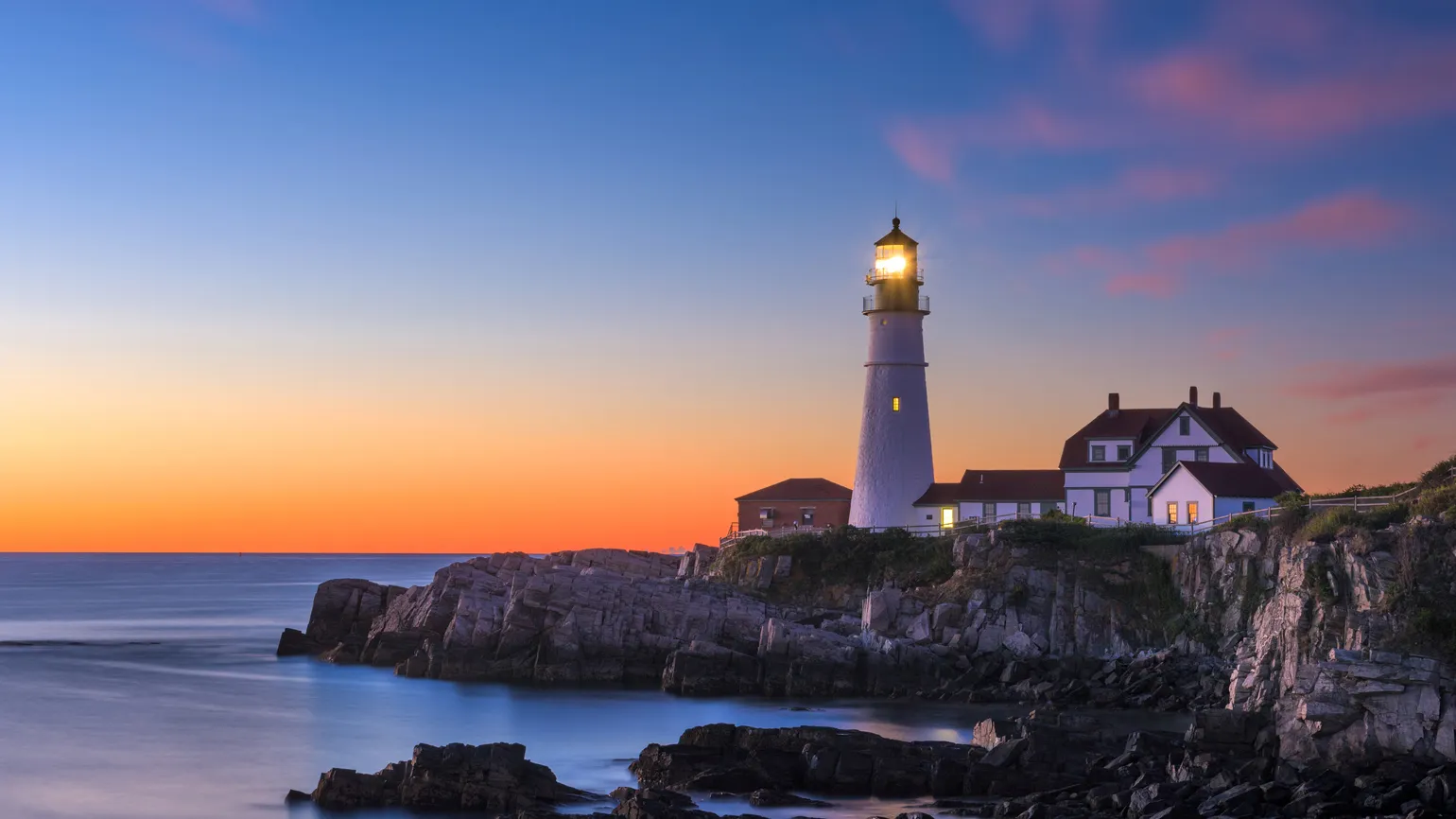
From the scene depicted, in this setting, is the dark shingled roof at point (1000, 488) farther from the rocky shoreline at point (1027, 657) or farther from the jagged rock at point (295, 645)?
the jagged rock at point (295, 645)

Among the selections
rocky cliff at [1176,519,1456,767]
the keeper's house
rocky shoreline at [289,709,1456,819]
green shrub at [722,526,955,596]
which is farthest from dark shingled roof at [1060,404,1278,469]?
rocky shoreline at [289,709,1456,819]

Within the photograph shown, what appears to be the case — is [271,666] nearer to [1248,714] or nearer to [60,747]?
[60,747]

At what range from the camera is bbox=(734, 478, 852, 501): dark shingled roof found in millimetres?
60656

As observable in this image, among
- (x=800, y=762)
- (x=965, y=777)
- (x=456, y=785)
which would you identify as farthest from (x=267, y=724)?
(x=965, y=777)

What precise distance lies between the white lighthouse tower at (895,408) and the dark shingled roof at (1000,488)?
0.73m

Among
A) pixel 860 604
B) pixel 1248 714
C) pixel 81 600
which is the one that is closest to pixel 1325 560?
pixel 1248 714

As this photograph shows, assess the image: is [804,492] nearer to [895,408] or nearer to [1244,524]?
[895,408]

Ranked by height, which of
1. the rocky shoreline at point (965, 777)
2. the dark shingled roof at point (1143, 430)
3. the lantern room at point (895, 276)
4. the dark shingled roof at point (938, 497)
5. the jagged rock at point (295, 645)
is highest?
the lantern room at point (895, 276)

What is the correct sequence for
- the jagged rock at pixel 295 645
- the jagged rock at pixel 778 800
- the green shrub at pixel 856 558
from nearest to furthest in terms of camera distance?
the jagged rock at pixel 778 800 < the green shrub at pixel 856 558 < the jagged rock at pixel 295 645

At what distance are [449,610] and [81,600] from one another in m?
61.5

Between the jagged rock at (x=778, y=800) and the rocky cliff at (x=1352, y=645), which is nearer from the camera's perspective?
the jagged rock at (x=778, y=800)

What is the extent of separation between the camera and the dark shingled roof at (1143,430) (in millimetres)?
45406

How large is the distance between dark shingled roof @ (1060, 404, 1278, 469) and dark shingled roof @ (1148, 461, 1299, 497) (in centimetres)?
271

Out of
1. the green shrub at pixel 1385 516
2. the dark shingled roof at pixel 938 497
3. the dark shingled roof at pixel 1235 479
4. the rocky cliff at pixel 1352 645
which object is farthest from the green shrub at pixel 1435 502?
the dark shingled roof at pixel 938 497
